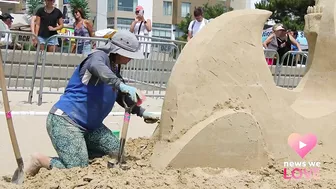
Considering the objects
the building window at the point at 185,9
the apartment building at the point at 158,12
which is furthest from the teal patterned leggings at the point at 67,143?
the building window at the point at 185,9

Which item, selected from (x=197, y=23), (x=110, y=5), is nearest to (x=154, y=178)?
(x=197, y=23)

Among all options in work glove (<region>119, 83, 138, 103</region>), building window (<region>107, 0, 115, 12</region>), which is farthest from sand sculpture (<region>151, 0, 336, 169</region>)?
building window (<region>107, 0, 115, 12</region>)

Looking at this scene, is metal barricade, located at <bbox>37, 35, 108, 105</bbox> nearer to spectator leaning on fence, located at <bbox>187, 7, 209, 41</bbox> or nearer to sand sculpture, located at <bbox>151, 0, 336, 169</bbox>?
spectator leaning on fence, located at <bbox>187, 7, 209, 41</bbox>

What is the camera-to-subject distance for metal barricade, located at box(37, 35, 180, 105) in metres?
8.45

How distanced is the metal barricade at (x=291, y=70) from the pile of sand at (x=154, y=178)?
5.18 meters

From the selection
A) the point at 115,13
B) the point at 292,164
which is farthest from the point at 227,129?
the point at 115,13

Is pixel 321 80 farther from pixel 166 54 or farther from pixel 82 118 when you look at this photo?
pixel 166 54

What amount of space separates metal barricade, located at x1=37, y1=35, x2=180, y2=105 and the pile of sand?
443 centimetres

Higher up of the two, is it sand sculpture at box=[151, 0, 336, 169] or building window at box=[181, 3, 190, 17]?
sand sculpture at box=[151, 0, 336, 169]

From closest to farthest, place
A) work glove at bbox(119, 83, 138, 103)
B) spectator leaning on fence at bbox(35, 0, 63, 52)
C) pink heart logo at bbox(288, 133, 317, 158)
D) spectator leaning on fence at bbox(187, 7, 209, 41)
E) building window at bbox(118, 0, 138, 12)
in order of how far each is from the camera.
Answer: work glove at bbox(119, 83, 138, 103) → pink heart logo at bbox(288, 133, 317, 158) → spectator leaning on fence at bbox(35, 0, 63, 52) → spectator leaning on fence at bbox(187, 7, 209, 41) → building window at bbox(118, 0, 138, 12)

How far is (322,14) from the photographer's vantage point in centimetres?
475

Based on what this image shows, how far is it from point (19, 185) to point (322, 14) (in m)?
2.82

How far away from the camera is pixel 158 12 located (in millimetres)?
45125

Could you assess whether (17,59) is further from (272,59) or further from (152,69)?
(272,59)
